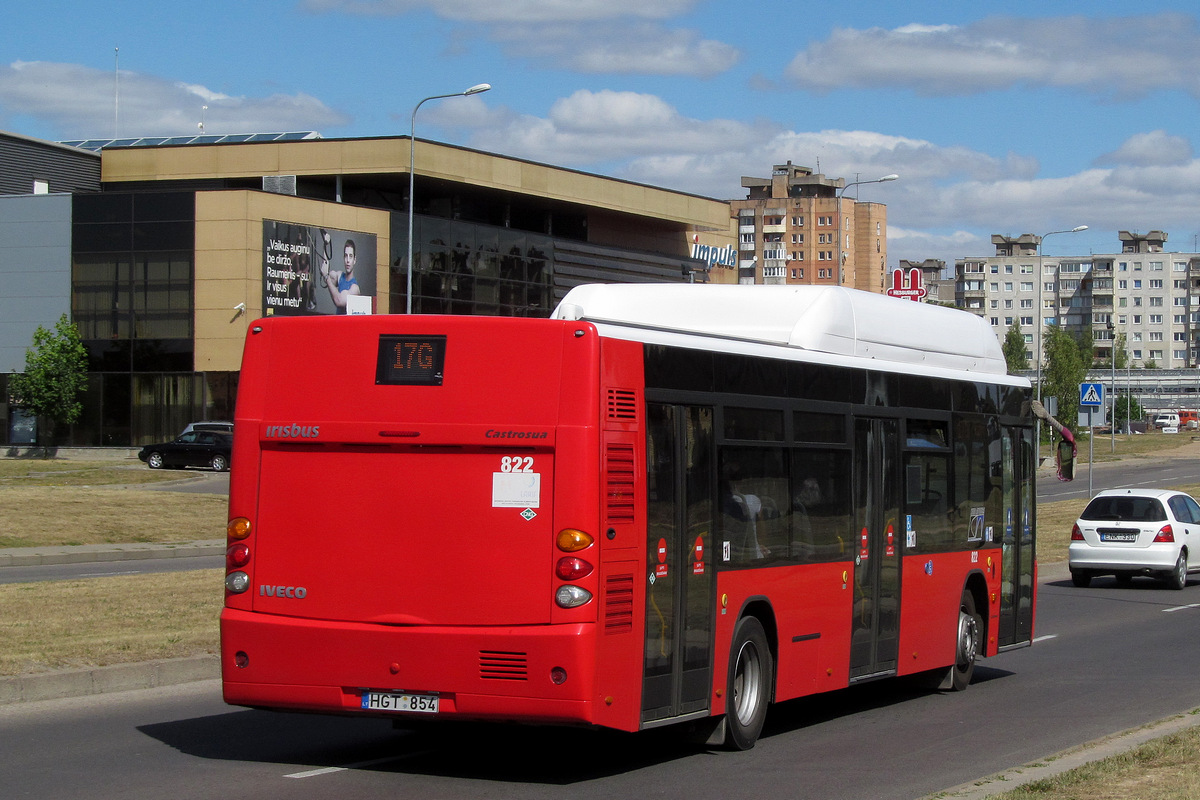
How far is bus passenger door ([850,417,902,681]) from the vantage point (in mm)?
11000

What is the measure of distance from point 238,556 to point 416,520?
1.15 m

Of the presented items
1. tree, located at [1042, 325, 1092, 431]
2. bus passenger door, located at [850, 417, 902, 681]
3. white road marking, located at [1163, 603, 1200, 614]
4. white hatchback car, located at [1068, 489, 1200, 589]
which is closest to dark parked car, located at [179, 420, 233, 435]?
white hatchback car, located at [1068, 489, 1200, 589]

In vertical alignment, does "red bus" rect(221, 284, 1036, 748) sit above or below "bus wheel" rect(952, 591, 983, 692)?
above

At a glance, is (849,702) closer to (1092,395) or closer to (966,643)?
(966,643)

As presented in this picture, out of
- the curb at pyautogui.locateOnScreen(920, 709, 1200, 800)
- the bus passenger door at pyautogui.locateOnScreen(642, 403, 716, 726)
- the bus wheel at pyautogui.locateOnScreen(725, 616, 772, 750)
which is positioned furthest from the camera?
the bus wheel at pyautogui.locateOnScreen(725, 616, 772, 750)

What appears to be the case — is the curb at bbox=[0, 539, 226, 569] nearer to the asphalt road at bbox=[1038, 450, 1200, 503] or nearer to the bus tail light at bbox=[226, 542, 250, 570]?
the bus tail light at bbox=[226, 542, 250, 570]

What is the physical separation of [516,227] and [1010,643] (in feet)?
191

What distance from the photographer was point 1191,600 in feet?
77.4

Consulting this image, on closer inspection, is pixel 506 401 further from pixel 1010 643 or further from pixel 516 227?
pixel 516 227

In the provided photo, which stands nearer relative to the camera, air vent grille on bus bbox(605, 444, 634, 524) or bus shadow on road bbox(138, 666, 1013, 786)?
air vent grille on bus bbox(605, 444, 634, 524)

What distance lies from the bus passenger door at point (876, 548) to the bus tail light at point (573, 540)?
11.9 ft

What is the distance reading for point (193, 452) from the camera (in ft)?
168

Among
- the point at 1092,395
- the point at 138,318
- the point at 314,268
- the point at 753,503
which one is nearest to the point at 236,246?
the point at 314,268

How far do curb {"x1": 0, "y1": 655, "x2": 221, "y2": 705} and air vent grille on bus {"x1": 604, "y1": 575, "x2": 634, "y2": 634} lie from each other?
5242 mm
